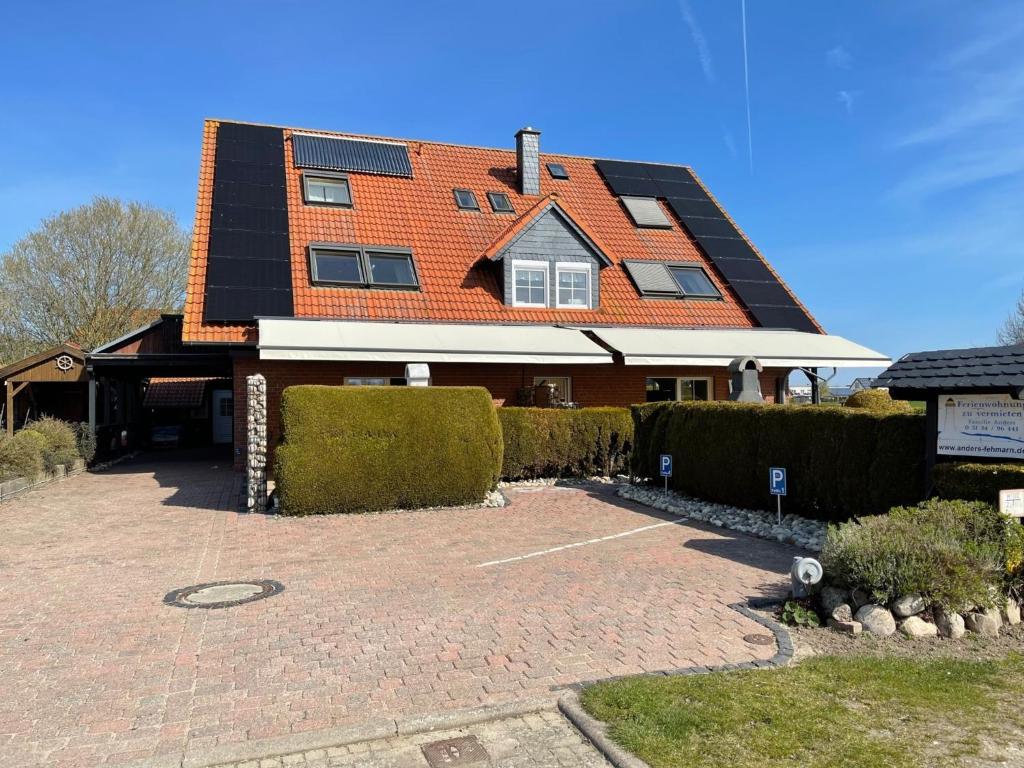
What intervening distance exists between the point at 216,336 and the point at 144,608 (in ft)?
32.3

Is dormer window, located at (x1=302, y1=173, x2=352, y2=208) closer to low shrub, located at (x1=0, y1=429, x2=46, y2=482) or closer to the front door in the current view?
low shrub, located at (x1=0, y1=429, x2=46, y2=482)

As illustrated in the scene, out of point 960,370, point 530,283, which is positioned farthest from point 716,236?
point 960,370

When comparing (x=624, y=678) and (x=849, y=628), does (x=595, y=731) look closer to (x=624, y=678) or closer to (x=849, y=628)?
(x=624, y=678)

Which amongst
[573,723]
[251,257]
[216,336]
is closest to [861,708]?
[573,723]

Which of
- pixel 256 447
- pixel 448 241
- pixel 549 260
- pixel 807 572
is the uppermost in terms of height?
pixel 448 241

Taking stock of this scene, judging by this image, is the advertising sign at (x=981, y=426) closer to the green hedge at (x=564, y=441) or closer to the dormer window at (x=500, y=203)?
the green hedge at (x=564, y=441)

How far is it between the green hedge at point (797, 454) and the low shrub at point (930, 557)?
2446mm

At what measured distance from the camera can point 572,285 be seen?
20.5 meters

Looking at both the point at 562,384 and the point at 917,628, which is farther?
the point at 562,384

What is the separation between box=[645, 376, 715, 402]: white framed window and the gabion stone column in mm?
11490

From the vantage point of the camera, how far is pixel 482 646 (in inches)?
237

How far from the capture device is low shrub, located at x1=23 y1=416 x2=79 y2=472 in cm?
1692

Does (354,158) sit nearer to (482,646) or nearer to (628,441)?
(628,441)

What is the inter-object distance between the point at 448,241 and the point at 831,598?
15982 millimetres
